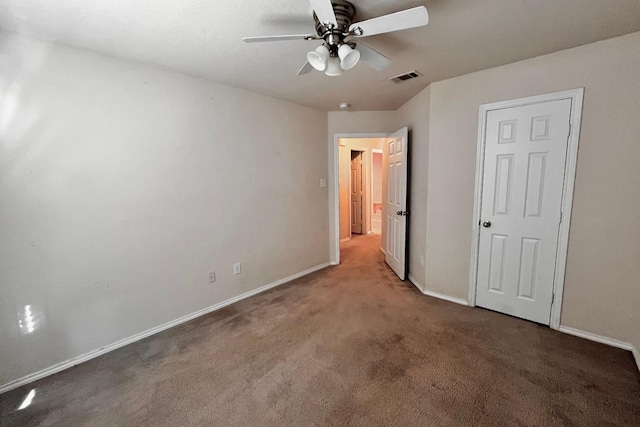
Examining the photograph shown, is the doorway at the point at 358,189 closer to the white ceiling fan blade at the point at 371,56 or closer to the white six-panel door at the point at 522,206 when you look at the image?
the white six-panel door at the point at 522,206

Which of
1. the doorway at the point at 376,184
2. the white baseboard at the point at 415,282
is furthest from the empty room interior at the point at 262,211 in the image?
the doorway at the point at 376,184

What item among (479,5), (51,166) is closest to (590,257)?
(479,5)

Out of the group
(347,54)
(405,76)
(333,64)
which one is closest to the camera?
(347,54)

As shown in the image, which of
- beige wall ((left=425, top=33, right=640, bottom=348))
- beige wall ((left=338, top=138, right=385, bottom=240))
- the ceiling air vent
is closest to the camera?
beige wall ((left=425, top=33, right=640, bottom=348))

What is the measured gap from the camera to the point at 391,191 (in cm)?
388

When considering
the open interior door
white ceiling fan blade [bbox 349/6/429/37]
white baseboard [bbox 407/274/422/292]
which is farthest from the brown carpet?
white ceiling fan blade [bbox 349/6/429/37]

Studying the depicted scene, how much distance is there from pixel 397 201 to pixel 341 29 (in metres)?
2.50

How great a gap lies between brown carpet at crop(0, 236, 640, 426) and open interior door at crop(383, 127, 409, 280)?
1.06 metres

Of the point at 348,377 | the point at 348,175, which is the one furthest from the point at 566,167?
the point at 348,175

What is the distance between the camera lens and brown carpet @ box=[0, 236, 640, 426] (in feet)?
5.07

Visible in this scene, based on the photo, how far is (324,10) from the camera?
1289 millimetres

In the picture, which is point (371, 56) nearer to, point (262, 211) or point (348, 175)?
point (262, 211)

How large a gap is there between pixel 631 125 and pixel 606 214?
2.17 feet

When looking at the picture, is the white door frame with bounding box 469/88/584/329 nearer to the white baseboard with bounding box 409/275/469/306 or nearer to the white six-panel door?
the white six-panel door
